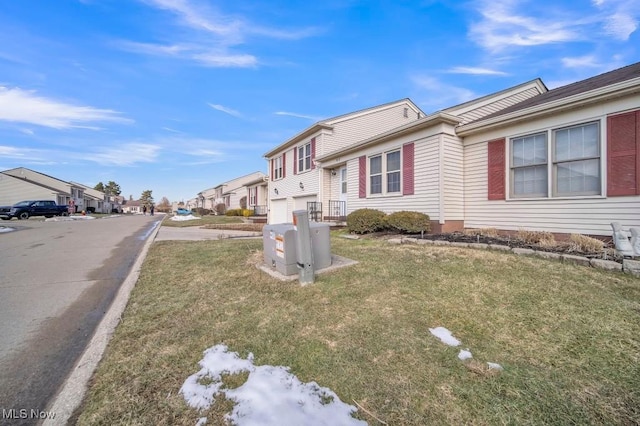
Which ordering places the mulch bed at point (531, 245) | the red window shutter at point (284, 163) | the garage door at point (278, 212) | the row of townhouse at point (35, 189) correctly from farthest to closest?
1. the row of townhouse at point (35, 189)
2. the garage door at point (278, 212)
3. the red window shutter at point (284, 163)
4. the mulch bed at point (531, 245)

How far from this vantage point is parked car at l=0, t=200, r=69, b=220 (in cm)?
2589

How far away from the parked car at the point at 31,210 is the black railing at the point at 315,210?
98.6 ft

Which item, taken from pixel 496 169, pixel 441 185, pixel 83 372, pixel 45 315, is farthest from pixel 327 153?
pixel 83 372

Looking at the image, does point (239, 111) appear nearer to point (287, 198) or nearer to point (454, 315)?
point (287, 198)

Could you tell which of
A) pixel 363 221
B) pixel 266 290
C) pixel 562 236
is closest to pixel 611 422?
pixel 266 290

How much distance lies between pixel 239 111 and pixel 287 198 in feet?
19.4

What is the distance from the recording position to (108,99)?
12.5m

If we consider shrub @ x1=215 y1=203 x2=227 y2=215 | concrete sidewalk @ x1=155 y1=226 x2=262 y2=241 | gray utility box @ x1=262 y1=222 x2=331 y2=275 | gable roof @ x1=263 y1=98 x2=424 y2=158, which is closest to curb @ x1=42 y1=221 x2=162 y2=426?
gray utility box @ x1=262 y1=222 x2=331 y2=275

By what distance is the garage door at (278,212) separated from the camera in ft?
61.2

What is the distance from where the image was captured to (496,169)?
8414 millimetres

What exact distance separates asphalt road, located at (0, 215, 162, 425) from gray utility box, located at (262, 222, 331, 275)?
2.58 metres

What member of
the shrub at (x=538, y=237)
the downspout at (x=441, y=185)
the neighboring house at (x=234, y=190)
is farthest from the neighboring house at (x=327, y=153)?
the neighboring house at (x=234, y=190)

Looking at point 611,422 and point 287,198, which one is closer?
point 611,422

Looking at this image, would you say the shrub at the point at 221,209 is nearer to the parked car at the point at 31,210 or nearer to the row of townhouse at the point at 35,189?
the parked car at the point at 31,210
